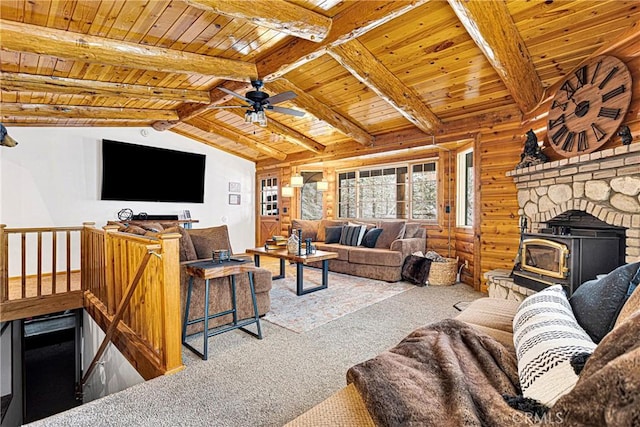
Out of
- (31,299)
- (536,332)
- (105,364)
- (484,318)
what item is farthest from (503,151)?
(31,299)

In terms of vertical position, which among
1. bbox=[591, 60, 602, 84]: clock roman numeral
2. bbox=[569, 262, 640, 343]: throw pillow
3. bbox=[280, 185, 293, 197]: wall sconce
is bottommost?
bbox=[569, 262, 640, 343]: throw pillow

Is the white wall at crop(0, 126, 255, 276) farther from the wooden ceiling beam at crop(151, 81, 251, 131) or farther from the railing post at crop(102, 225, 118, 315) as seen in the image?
the railing post at crop(102, 225, 118, 315)

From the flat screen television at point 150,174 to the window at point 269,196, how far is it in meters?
1.75

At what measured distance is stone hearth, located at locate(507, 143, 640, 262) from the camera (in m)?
2.65

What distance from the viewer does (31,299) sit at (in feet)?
12.0

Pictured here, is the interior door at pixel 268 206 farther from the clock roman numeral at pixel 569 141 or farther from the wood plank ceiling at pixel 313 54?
the clock roman numeral at pixel 569 141

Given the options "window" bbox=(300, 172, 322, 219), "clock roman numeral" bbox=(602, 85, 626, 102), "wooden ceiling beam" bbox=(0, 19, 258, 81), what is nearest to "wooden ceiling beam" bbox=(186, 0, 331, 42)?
"wooden ceiling beam" bbox=(0, 19, 258, 81)

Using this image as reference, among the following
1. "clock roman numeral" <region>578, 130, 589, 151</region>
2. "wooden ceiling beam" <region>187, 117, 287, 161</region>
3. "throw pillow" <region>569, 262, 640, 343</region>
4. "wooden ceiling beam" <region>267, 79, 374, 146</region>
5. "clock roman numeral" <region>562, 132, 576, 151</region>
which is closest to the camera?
"throw pillow" <region>569, 262, 640, 343</region>

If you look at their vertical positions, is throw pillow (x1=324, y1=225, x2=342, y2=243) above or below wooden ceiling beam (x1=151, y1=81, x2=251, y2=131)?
below

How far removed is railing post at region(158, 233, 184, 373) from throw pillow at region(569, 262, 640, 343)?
2.35m

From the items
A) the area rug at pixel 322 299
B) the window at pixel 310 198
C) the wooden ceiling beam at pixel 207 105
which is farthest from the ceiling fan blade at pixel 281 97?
the window at pixel 310 198

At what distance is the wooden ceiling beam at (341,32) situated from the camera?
2.64 m

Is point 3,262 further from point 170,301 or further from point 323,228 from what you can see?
point 323,228

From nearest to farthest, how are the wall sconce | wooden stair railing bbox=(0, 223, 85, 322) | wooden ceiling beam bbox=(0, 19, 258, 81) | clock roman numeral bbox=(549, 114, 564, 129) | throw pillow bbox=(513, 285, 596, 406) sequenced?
throw pillow bbox=(513, 285, 596, 406), wooden ceiling beam bbox=(0, 19, 258, 81), clock roman numeral bbox=(549, 114, 564, 129), wooden stair railing bbox=(0, 223, 85, 322), the wall sconce
